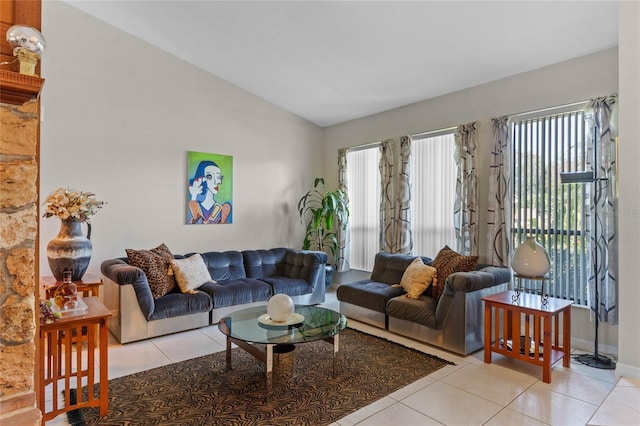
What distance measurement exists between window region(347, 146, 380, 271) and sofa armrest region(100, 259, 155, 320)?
Answer: 3272mm

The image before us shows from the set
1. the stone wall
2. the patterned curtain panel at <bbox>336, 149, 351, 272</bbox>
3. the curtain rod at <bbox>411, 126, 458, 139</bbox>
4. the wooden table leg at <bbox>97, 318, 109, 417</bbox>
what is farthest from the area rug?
the curtain rod at <bbox>411, 126, 458, 139</bbox>

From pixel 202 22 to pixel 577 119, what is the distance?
13.3 feet

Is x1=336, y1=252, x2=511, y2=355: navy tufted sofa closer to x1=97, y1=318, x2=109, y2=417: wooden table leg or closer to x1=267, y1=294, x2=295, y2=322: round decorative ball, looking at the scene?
x1=267, y1=294, x2=295, y2=322: round decorative ball

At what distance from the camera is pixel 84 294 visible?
11.7 feet

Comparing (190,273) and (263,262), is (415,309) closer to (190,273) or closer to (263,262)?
(263,262)

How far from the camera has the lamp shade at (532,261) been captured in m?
3.10

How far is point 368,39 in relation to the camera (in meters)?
3.80

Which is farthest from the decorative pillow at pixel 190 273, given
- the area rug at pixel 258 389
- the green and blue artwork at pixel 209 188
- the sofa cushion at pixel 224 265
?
the area rug at pixel 258 389

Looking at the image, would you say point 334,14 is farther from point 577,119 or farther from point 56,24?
point 56,24

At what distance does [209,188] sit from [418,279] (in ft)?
10.2

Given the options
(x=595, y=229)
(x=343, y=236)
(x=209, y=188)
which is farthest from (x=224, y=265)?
(x=595, y=229)

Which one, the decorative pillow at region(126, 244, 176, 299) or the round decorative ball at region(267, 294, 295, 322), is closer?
the round decorative ball at region(267, 294, 295, 322)

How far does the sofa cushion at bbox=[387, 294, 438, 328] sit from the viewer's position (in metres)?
3.57

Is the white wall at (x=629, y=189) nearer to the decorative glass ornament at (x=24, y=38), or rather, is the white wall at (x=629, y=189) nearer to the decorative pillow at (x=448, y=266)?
the decorative pillow at (x=448, y=266)
